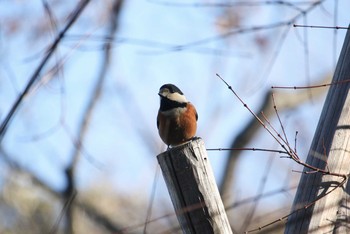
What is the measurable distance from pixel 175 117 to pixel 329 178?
1.39 m

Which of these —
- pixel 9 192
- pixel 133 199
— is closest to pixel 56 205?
pixel 9 192

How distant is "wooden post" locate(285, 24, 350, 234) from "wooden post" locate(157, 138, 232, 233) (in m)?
0.36

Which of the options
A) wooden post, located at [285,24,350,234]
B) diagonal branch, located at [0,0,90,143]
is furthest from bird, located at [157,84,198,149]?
diagonal branch, located at [0,0,90,143]

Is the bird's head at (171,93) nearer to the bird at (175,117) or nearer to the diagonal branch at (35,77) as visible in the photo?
the bird at (175,117)

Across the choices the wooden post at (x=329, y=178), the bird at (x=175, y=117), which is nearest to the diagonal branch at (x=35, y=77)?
the wooden post at (x=329, y=178)

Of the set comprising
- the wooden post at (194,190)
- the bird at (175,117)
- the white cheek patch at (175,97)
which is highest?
the white cheek patch at (175,97)

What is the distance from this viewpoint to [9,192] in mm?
7168

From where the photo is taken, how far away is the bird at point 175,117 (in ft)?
12.0

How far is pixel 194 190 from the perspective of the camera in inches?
89.2

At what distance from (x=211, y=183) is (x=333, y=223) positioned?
56 centimetres

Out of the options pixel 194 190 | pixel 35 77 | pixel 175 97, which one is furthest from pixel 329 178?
pixel 175 97

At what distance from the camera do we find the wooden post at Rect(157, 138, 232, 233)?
2.26 m

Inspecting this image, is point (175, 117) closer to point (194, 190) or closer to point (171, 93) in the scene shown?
point (171, 93)

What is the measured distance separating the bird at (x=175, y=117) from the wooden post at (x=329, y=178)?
45.3 inches
